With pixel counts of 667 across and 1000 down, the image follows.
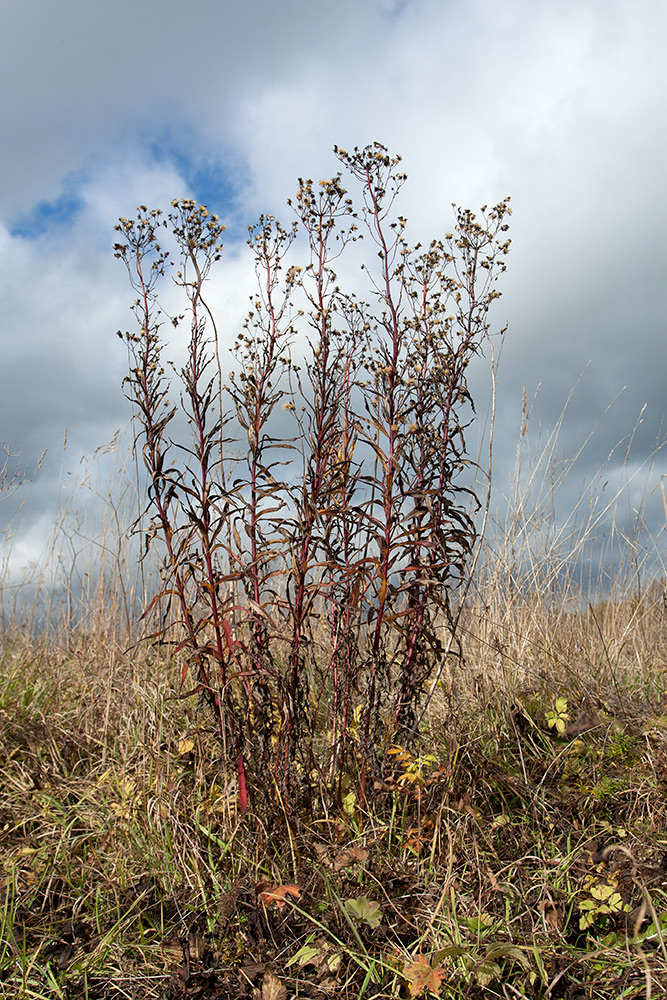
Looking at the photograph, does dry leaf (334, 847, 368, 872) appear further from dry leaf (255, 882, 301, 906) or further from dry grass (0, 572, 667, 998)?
dry leaf (255, 882, 301, 906)

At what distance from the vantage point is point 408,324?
2381 mm

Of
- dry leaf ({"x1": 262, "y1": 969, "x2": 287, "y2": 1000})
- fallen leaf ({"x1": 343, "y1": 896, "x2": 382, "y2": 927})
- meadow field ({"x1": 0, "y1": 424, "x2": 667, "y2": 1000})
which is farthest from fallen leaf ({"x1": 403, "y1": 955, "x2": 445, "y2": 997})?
dry leaf ({"x1": 262, "y1": 969, "x2": 287, "y2": 1000})

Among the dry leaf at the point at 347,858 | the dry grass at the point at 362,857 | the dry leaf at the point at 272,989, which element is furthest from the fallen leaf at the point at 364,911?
the dry leaf at the point at 272,989

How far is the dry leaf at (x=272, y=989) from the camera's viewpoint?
1.79 m

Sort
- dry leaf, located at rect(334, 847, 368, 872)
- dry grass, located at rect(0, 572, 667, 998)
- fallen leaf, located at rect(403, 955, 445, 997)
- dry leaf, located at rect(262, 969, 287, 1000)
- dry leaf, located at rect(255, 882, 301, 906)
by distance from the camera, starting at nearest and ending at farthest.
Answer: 1. fallen leaf, located at rect(403, 955, 445, 997)
2. dry leaf, located at rect(262, 969, 287, 1000)
3. dry grass, located at rect(0, 572, 667, 998)
4. dry leaf, located at rect(255, 882, 301, 906)
5. dry leaf, located at rect(334, 847, 368, 872)

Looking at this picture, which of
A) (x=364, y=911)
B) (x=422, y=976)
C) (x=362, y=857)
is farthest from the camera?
(x=362, y=857)

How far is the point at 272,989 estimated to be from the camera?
1801 mm

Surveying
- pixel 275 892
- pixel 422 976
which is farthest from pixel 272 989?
pixel 422 976

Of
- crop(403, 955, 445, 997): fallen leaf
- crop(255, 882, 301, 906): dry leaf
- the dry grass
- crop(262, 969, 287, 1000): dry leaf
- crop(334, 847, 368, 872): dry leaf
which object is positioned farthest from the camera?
crop(334, 847, 368, 872): dry leaf

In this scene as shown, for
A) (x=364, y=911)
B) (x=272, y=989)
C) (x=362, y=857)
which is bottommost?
(x=272, y=989)

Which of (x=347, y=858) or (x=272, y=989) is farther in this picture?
(x=347, y=858)

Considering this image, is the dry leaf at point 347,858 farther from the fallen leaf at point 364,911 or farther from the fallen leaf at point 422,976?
the fallen leaf at point 422,976

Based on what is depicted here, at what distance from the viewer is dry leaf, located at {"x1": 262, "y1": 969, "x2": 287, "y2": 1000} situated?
70.4 inches

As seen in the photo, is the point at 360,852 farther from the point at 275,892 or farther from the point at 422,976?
the point at 422,976
